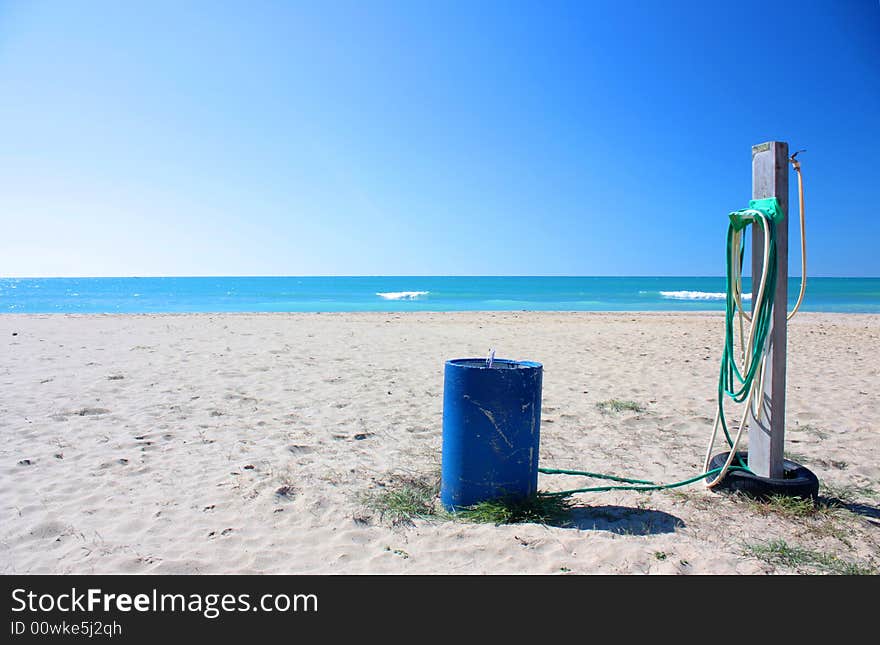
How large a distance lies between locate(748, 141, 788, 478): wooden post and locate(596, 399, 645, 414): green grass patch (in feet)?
7.90

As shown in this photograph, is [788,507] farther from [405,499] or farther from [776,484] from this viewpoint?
[405,499]

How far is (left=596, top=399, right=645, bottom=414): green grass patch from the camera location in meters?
5.79

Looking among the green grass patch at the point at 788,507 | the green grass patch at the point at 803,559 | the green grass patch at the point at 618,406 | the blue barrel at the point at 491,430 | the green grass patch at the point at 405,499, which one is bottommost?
the green grass patch at the point at 405,499

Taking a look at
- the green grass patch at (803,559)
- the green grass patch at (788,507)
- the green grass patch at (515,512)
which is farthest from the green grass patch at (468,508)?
the green grass patch at (788,507)

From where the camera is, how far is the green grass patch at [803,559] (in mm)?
2531

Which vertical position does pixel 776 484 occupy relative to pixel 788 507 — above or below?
above

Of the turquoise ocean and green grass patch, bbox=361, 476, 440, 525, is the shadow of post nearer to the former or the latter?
green grass patch, bbox=361, 476, 440, 525

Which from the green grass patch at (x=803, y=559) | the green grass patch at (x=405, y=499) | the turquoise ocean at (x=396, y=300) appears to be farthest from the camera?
the turquoise ocean at (x=396, y=300)

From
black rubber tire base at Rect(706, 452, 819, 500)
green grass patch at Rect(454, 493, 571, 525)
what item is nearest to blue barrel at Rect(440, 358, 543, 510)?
green grass patch at Rect(454, 493, 571, 525)

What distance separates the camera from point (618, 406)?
5.86 metres

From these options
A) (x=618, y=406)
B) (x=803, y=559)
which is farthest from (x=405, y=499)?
(x=618, y=406)

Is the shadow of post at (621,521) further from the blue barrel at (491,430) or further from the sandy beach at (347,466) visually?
the blue barrel at (491,430)

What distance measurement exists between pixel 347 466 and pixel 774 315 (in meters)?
2.97

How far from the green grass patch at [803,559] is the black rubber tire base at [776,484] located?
56 centimetres
